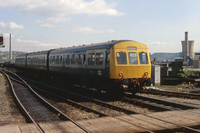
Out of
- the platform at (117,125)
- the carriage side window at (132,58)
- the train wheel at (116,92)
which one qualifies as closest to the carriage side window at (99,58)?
the carriage side window at (132,58)

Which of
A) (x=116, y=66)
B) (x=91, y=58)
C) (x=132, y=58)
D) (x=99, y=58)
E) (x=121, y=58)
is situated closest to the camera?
(x=116, y=66)

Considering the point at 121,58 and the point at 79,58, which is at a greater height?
the point at 79,58

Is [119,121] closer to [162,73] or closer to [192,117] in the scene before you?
[192,117]

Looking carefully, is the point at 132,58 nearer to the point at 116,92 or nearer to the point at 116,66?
the point at 116,66

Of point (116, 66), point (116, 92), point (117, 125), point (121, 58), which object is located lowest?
point (117, 125)

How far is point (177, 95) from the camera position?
1450 cm

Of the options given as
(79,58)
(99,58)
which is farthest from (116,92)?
(79,58)

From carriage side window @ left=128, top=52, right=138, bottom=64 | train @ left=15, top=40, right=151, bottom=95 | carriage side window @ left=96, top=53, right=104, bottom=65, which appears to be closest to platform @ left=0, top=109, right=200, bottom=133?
Result: train @ left=15, top=40, right=151, bottom=95

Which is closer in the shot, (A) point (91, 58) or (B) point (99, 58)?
(B) point (99, 58)

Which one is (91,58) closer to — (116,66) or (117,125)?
(116,66)

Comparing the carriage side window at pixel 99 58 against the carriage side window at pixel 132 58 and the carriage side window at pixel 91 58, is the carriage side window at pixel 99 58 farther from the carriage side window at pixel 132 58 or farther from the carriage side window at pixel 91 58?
the carriage side window at pixel 132 58

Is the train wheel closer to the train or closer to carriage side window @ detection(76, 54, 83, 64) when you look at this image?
the train

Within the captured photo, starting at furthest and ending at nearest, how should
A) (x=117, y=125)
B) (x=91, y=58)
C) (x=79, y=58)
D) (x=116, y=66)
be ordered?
(x=79, y=58) < (x=91, y=58) < (x=116, y=66) < (x=117, y=125)

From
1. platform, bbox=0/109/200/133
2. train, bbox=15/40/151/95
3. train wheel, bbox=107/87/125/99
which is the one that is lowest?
platform, bbox=0/109/200/133
